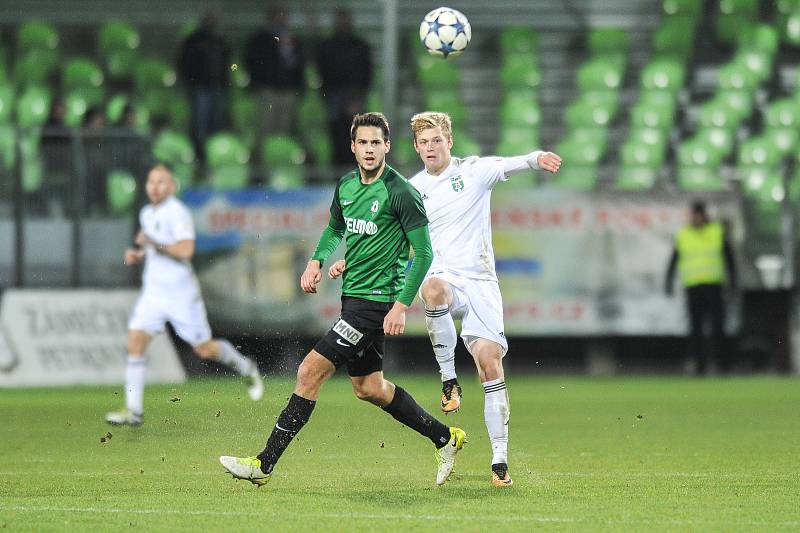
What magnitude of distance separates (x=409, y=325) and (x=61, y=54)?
6.75 metres

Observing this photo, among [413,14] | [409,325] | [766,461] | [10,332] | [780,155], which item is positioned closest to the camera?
[766,461]

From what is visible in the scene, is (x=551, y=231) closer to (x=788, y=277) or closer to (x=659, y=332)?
(x=659, y=332)

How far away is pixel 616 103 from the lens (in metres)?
19.7

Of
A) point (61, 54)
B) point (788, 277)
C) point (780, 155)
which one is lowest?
point (788, 277)

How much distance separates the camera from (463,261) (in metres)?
7.96

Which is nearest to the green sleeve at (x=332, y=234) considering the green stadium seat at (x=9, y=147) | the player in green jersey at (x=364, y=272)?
the player in green jersey at (x=364, y=272)

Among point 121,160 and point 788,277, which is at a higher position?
point 121,160

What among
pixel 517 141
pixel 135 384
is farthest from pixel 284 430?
pixel 517 141

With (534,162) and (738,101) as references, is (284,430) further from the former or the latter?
(738,101)

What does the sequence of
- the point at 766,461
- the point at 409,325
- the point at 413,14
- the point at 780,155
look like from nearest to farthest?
the point at 766,461 → the point at 409,325 → the point at 780,155 → the point at 413,14

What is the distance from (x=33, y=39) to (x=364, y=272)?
13.6 m

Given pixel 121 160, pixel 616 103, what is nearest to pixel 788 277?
pixel 616 103

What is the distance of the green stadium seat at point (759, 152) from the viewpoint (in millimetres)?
18641

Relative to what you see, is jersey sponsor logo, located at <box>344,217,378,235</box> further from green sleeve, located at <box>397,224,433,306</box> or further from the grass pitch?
the grass pitch
